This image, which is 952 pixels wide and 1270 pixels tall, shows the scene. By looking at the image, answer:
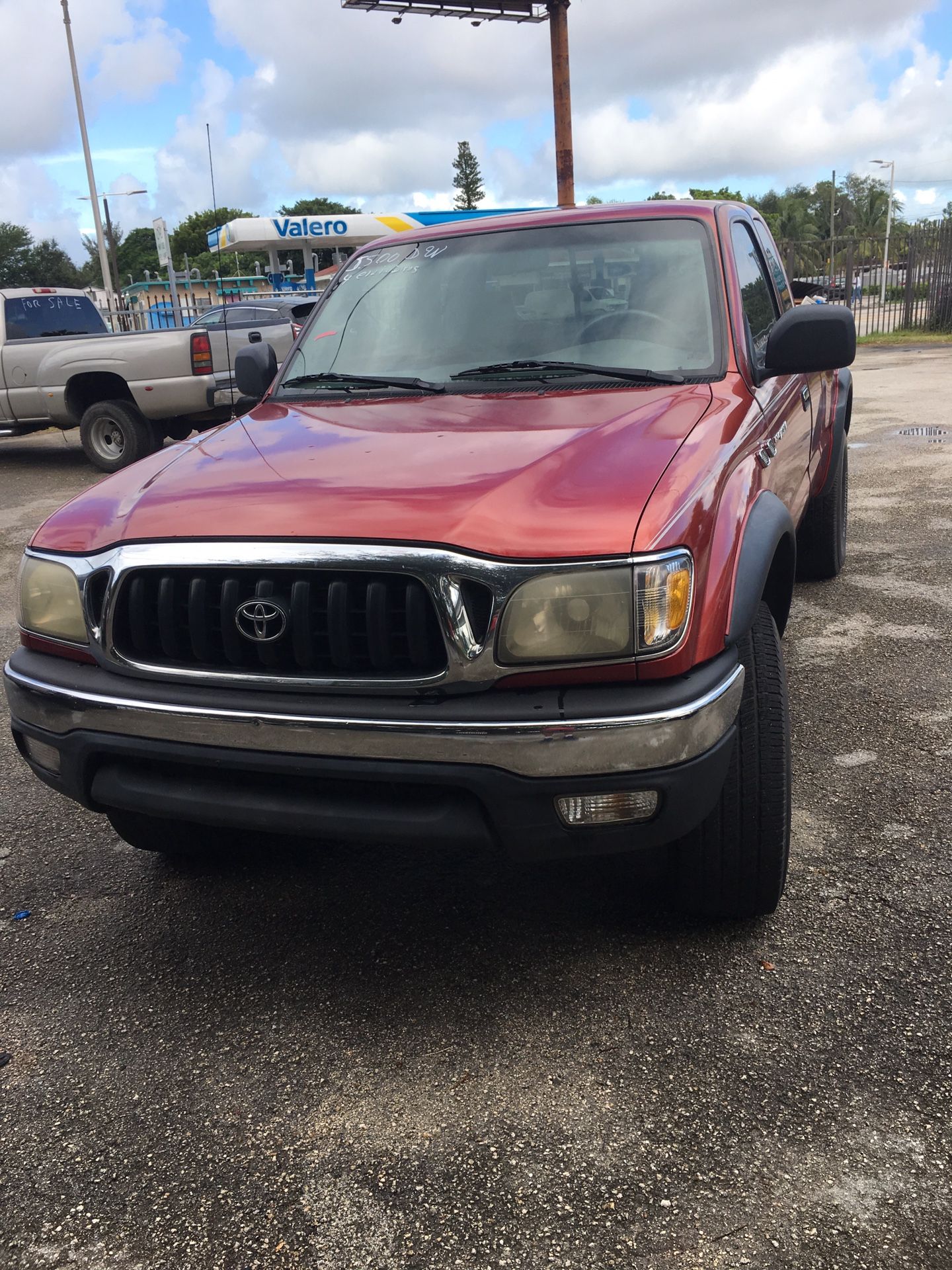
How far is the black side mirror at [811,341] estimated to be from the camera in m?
3.01

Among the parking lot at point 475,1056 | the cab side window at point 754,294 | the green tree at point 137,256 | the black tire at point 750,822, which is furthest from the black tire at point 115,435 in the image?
the green tree at point 137,256

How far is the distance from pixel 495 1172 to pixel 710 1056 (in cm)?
53

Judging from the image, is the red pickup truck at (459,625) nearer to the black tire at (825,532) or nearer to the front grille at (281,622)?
the front grille at (281,622)

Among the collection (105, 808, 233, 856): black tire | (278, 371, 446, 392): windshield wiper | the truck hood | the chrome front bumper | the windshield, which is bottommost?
(105, 808, 233, 856): black tire

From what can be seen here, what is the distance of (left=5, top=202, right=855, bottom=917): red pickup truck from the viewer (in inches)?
81.7

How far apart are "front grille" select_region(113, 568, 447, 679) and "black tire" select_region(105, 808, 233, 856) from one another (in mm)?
805

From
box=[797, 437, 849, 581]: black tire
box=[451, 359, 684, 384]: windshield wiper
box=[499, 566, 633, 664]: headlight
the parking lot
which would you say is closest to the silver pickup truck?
box=[797, 437, 849, 581]: black tire

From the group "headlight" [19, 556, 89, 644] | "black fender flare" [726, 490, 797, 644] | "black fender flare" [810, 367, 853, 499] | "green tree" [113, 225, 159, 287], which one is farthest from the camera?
"green tree" [113, 225, 159, 287]

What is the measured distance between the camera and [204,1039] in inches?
94.0

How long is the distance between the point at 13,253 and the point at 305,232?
48.4 meters

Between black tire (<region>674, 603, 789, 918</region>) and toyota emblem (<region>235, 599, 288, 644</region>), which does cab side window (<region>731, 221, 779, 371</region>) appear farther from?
toyota emblem (<region>235, 599, 288, 644</region>)

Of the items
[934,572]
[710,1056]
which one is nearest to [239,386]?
[710,1056]

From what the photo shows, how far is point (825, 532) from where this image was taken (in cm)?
533

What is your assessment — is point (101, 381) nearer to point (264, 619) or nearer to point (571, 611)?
point (264, 619)
